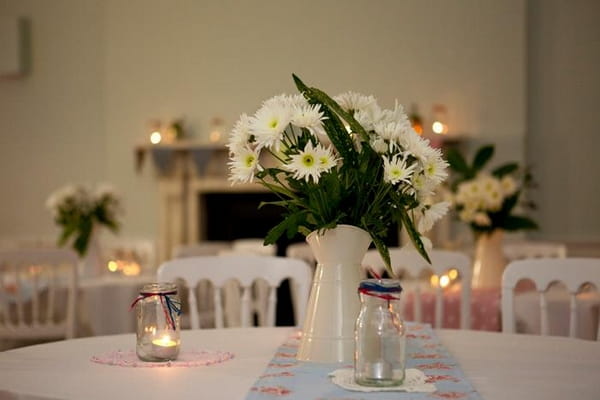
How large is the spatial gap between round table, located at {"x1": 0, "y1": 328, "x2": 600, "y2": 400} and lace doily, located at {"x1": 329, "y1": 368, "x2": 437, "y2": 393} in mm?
92

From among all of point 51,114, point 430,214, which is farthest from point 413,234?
point 51,114

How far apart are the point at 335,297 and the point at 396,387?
0.94 ft

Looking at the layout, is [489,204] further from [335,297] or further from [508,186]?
[335,297]

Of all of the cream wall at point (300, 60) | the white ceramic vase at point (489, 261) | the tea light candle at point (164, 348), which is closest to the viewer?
the tea light candle at point (164, 348)

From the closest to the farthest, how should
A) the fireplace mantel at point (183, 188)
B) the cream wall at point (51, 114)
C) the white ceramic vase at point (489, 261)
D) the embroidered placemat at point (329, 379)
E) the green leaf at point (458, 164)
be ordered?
the embroidered placemat at point (329, 379) → the white ceramic vase at point (489, 261) → the green leaf at point (458, 164) → the fireplace mantel at point (183, 188) → the cream wall at point (51, 114)

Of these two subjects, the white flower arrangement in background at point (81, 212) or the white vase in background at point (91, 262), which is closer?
the white vase in background at point (91, 262)

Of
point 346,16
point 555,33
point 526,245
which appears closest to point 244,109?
point 346,16

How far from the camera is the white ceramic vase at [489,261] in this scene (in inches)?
144

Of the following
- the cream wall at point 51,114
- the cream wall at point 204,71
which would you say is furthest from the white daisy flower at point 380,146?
the cream wall at point 51,114

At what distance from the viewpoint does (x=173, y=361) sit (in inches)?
68.7

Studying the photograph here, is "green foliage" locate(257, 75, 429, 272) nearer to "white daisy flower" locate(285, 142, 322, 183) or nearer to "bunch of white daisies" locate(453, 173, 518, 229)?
"white daisy flower" locate(285, 142, 322, 183)

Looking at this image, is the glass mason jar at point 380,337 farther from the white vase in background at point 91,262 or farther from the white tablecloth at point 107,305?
the white vase in background at point 91,262

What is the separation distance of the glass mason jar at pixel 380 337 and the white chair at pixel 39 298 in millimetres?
2414

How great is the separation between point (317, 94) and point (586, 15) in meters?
5.40
